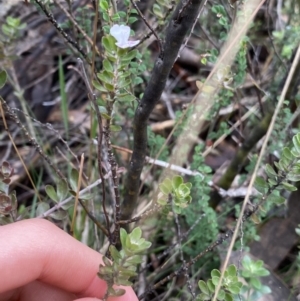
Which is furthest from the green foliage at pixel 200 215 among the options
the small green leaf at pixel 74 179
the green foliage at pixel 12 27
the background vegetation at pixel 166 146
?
the green foliage at pixel 12 27

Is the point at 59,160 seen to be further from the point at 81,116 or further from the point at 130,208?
the point at 130,208

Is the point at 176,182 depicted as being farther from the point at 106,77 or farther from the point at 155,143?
the point at 155,143

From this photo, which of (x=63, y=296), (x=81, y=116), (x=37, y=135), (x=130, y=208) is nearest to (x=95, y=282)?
(x=63, y=296)

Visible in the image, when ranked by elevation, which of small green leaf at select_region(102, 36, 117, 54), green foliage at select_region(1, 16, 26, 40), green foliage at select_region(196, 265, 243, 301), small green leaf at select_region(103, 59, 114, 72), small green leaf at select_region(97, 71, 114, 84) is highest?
small green leaf at select_region(102, 36, 117, 54)

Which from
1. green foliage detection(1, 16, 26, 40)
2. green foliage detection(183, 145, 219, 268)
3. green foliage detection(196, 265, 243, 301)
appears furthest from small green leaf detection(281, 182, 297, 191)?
green foliage detection(1, 16, 26, 40)

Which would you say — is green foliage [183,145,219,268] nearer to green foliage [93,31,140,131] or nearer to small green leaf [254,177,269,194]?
small green leaf [254,177,269,194]

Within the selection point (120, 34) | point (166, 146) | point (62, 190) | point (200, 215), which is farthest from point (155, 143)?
point (120, 34)
